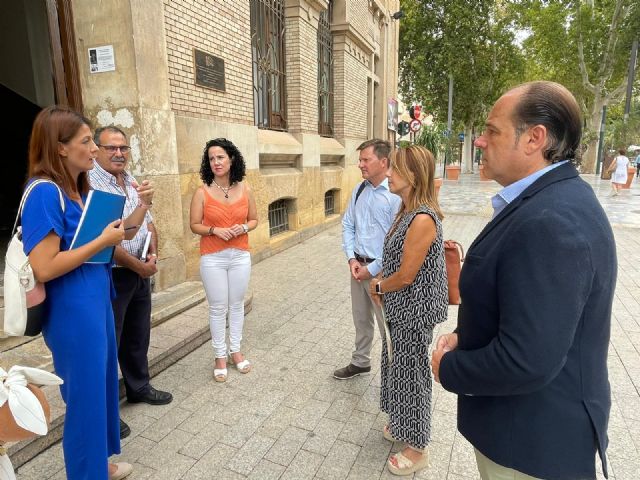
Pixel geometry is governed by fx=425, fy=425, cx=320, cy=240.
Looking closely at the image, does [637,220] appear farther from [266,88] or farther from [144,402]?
[144,402]

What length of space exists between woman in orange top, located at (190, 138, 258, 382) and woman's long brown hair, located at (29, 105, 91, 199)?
1474 mm

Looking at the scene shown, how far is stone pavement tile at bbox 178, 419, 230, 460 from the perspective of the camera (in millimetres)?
2760

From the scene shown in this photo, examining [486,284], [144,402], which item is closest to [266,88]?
[144,402]

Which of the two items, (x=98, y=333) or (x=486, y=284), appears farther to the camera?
(x=98, y=333)

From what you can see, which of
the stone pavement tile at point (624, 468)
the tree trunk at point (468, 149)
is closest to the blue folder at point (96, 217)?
the stone pavement tile at point (624, 468)

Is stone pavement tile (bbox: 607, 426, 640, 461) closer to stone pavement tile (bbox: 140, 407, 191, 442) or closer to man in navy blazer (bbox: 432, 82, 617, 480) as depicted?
man in navy blazer (bbox: 432, 82, 617, 480)

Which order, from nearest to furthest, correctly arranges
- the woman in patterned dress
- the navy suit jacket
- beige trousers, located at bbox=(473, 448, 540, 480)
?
the navy suit jacket, beige trousers, located at bbox=(473, 448, 540, 480), the woman in patterned dress

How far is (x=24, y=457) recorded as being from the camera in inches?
103

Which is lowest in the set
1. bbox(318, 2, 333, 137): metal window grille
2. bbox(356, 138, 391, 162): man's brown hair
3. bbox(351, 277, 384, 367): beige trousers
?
bbox(351, 277, 384, 367): beige trousers

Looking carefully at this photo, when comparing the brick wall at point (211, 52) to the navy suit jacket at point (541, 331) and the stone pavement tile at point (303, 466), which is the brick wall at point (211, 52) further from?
Result: the navy suit jacket at point (541, 331)

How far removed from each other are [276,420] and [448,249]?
1751 millimetres

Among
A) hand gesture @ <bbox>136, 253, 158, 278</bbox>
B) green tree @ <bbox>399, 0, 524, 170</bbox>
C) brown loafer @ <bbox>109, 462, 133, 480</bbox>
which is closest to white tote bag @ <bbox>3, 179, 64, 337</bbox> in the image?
hand gesture @ <bbox>136, 253, 158, 278</bbox>

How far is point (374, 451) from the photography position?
278 centimetres

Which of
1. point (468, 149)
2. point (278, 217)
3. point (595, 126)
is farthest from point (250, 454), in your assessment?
Answer: point (468, 149)
